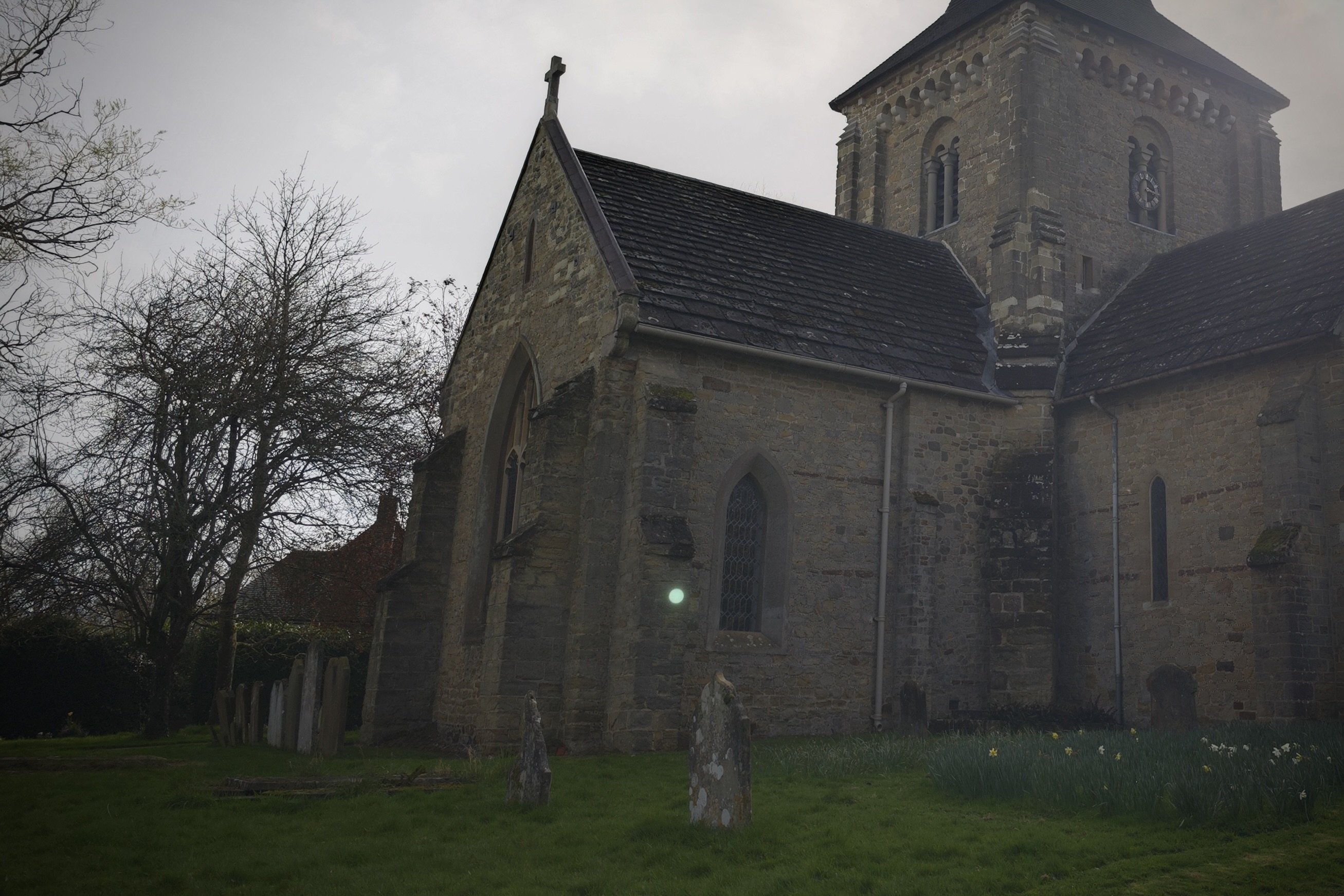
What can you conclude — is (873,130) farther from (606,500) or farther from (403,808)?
(403,808)

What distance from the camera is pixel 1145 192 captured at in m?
23.2

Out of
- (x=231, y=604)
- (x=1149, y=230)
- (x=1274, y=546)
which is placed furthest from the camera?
(x=1149, y=230)

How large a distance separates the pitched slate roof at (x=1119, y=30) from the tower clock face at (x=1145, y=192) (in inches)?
113

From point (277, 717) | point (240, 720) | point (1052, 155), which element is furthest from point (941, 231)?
point (240, 720)

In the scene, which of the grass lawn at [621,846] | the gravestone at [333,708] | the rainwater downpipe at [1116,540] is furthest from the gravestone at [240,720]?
the rainwater downpipe at [1116,540]

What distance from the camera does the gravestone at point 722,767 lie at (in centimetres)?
921

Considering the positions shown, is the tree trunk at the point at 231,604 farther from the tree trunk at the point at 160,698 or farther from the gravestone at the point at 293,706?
the gravestone at the point at 293,706

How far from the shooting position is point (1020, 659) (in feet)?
56.6

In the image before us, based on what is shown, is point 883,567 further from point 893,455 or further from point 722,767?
point 722,767

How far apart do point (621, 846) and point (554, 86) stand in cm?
1511

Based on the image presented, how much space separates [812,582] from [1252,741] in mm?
6676

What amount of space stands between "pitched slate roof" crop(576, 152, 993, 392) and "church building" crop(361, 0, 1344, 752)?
9cm

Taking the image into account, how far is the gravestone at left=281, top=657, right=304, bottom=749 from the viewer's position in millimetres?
16734

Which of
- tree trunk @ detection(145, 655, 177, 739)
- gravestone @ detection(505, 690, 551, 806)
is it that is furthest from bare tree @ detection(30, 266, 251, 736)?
gravestone @ detection(505, 690, 551, 806)
